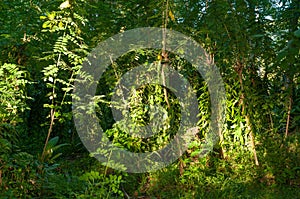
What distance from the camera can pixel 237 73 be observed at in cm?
329

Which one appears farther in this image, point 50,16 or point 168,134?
point 168,134

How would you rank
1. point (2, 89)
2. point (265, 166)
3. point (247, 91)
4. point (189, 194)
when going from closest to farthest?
point (2, 89), point (189, 194), point (265, 166), point (247, 91)

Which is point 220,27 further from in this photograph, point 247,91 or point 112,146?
point 112,146

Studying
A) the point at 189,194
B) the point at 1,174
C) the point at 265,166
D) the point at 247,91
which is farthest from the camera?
the point at 247,91

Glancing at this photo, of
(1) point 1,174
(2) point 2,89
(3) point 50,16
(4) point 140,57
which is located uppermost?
(3) point 50,16

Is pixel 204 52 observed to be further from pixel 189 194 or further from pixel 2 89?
pixel 2 89

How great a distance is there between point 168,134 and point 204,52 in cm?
88

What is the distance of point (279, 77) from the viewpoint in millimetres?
3463

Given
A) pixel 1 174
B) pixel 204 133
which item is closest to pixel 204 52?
pixel 204 133

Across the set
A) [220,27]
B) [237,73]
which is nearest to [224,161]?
[237,73]

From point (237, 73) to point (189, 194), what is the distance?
49.9 inches

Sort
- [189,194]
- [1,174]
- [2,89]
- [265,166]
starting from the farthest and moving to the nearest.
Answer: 1. [265,166]
2. [189,194]
3. [2,89]
4. [1,174]

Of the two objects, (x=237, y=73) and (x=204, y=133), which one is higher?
(x=237, y=73)

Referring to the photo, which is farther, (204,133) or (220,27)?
(204,133)
